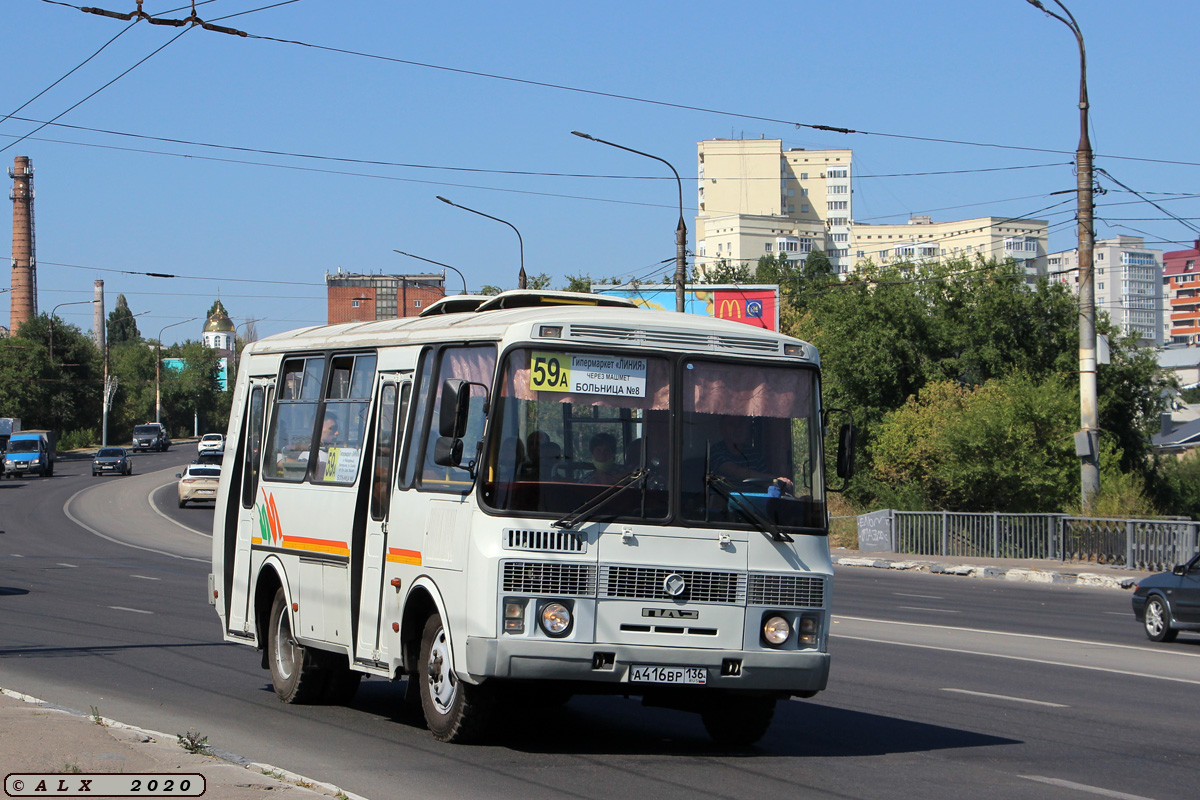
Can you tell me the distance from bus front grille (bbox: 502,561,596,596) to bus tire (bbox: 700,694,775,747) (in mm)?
1577

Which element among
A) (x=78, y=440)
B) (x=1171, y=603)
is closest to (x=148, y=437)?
(x=78, y=440)

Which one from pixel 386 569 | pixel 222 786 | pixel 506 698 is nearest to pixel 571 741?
pixel 506 698

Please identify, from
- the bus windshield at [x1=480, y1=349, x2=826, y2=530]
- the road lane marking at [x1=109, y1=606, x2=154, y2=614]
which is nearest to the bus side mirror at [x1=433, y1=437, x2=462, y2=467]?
the bus windshield at [x1=480, y1=349, x2=826, y2=530]

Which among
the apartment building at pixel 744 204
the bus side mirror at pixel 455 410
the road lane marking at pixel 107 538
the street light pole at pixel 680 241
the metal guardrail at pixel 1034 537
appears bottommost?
the road lane marking at pixel 107 538

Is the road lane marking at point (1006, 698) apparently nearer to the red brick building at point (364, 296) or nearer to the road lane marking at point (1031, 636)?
the road lane marking at point (1031, 636)

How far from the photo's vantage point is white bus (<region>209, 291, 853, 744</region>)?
807cm

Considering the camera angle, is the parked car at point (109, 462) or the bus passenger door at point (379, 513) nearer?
the bus passenger door at point (379, 513)

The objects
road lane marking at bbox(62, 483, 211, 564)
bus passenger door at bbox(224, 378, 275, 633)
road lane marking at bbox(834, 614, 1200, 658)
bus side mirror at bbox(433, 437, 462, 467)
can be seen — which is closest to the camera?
bus side mirror at bbox(433, 437, 462, 467)

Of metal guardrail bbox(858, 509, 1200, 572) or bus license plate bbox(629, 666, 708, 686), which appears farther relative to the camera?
metal guardrail bbox(858, 509, 1200, 572)

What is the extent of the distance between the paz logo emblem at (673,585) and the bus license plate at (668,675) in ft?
1.46

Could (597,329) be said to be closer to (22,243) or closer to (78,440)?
(78,440)

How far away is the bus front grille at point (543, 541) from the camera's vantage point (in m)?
8.04

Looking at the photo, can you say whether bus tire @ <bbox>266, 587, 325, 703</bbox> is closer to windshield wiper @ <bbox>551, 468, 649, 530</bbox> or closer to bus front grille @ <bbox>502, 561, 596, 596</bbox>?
bus front grille @ <bbox>502, 561, 596, 596</bbox>

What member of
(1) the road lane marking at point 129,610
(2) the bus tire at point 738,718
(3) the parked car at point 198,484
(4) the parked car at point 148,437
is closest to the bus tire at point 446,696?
(2) the bus tire at point 738,718
